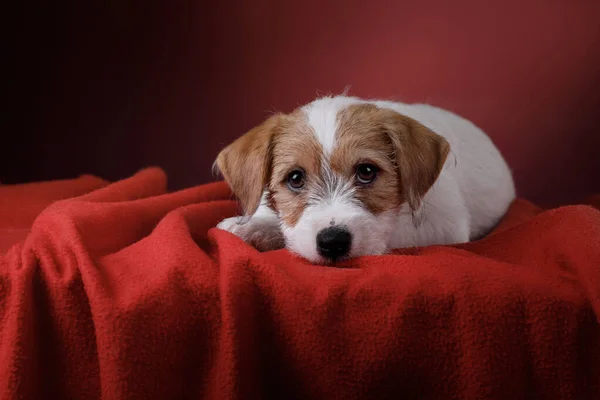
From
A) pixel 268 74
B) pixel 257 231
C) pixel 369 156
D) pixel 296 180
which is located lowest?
pixel 257 231

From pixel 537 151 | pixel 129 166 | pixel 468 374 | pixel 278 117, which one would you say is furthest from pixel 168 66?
pixel 468 374

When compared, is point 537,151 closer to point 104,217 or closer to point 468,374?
point 468,374

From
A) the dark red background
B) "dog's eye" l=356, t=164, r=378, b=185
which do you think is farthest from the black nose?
the dark red background

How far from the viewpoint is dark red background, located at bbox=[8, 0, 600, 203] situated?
3.06 m

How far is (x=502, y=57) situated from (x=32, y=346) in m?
2.84

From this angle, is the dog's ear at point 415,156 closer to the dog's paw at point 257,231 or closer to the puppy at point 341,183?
the puppy at point 341,183

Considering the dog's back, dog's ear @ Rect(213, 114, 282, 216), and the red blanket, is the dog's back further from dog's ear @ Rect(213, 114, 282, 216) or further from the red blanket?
the red blanket

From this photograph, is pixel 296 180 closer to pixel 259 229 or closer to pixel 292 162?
pixel 292 162

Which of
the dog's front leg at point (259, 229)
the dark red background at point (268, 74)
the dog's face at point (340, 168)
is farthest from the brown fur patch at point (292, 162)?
the dark red background at point (268, 74)

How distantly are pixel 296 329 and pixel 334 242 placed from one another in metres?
0.35

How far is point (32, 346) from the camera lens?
131 centimetres

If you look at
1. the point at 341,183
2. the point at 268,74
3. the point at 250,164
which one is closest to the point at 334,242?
the point at 341,183

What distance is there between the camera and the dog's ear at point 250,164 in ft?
6.27

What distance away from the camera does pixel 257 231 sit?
203 centimetres
